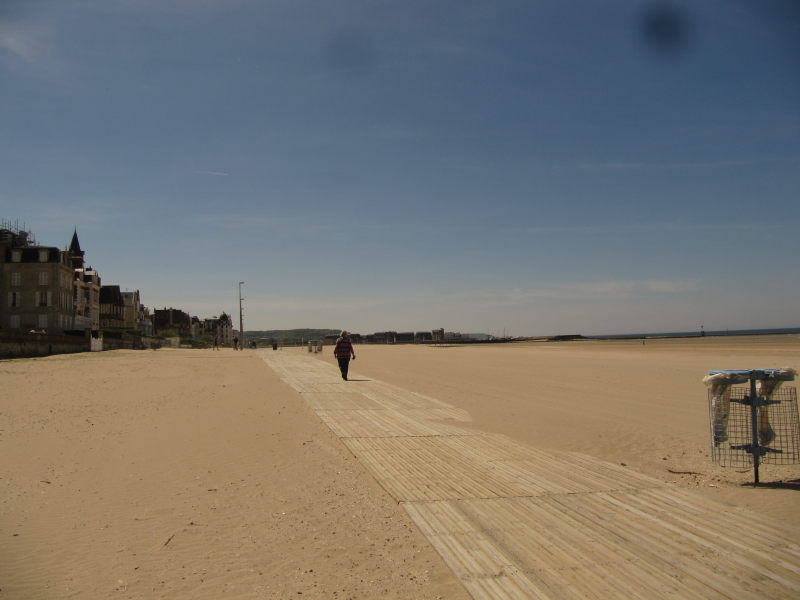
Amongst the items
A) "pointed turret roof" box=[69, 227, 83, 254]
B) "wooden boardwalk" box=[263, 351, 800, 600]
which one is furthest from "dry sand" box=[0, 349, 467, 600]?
"pointed turret roof" box=[69, 227, 83, 254]

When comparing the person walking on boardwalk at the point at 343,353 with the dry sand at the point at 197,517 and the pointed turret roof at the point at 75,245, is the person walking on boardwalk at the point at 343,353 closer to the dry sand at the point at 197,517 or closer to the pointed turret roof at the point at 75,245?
the dry sand at the point at 197,517

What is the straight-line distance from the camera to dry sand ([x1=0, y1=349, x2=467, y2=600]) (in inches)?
172

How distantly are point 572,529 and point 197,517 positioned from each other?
3.46 meters

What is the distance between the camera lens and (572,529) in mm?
5316

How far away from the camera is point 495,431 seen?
10734 mm

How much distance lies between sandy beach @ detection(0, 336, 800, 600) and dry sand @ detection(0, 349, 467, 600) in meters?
0.02

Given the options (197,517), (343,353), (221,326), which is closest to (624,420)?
(197,517)

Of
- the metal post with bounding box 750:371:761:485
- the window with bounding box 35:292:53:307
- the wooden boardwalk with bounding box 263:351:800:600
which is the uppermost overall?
the window with bounding box 35:292:53:307

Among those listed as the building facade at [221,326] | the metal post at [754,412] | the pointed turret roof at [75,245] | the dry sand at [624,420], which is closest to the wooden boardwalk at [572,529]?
the dry sand at [624,420]

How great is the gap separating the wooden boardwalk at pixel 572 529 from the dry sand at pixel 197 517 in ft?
1.18

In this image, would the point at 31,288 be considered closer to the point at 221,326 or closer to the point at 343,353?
the point at 343,353

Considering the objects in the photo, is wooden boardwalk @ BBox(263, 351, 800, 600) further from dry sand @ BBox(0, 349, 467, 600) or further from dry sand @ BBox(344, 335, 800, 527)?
dry sand @ BBox(344, 335, 800, 527)

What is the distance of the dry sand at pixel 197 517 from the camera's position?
172 inches

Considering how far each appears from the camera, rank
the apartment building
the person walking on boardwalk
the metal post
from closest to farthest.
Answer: the metal post → the person walking on boardwalk → the apartment building
